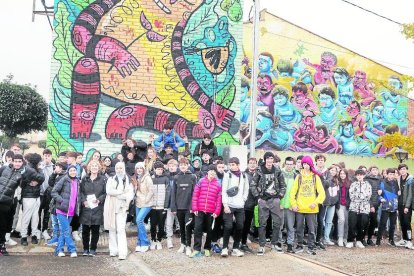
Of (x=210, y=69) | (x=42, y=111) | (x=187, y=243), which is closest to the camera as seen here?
(x=187, y=243)

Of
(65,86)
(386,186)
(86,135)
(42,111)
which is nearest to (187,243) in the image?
(386,186)

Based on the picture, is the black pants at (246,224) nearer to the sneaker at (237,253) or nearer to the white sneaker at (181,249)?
the sneaker at (237,253)

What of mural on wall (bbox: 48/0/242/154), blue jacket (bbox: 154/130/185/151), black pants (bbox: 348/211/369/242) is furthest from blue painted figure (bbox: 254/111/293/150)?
black pants (bbox: 348/211/369/242)

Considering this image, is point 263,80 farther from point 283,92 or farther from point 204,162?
point 204,162

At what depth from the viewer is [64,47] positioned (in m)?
13.7

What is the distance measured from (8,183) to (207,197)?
11.9 ft

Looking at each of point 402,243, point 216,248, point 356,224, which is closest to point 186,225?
point 216,248

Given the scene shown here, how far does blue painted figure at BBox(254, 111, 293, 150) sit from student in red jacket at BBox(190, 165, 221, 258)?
445 inches

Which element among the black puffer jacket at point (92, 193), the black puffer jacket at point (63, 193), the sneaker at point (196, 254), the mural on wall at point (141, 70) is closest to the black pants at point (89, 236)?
the black puffer jacket at point (92, 193)

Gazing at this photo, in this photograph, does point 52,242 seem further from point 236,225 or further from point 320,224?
point 320,224

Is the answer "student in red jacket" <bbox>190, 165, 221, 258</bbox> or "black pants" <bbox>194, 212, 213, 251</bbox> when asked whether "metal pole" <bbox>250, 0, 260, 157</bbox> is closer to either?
"student in red jacket" <bbox>190, 165, 221, 258</bbox>

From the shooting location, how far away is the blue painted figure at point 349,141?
21391 mm

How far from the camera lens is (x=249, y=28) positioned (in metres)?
19.8

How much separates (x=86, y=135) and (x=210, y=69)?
4.32 m
